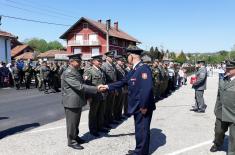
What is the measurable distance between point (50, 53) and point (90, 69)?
2989 inches

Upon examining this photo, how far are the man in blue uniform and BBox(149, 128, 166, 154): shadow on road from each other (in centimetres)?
45

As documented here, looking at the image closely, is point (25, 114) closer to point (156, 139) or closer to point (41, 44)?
point (156, 139)

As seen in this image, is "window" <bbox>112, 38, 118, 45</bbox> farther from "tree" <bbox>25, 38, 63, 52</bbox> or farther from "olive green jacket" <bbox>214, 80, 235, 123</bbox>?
"tree" <bbox>25, 38, 63, 52</bbox>

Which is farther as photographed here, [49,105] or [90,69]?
[49,105]

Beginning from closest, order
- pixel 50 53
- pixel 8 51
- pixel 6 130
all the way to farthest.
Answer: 1. pixel 6 130
2. pixel 8 51
3. pixel 50 53

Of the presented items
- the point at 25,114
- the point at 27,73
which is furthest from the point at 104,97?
the point at 27,73

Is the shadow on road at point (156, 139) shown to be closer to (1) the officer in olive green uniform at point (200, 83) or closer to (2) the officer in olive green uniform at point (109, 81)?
(2) the officer in olive green uniform at point (109, 81)

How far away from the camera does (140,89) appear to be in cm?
615

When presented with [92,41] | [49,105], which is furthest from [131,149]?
[92,41]

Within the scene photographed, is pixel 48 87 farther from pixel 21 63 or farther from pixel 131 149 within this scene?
pixel 131 149

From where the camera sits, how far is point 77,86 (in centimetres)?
670

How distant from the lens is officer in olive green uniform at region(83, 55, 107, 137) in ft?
25.7

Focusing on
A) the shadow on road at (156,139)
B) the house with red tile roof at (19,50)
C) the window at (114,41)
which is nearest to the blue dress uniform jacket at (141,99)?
the shadow on road at (156,139)

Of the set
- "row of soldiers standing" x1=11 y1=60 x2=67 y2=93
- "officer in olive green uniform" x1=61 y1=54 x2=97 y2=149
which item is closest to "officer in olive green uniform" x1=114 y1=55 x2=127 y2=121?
"officer in olive green uniform" x1=61 y1=54 x2=97 y2=149
